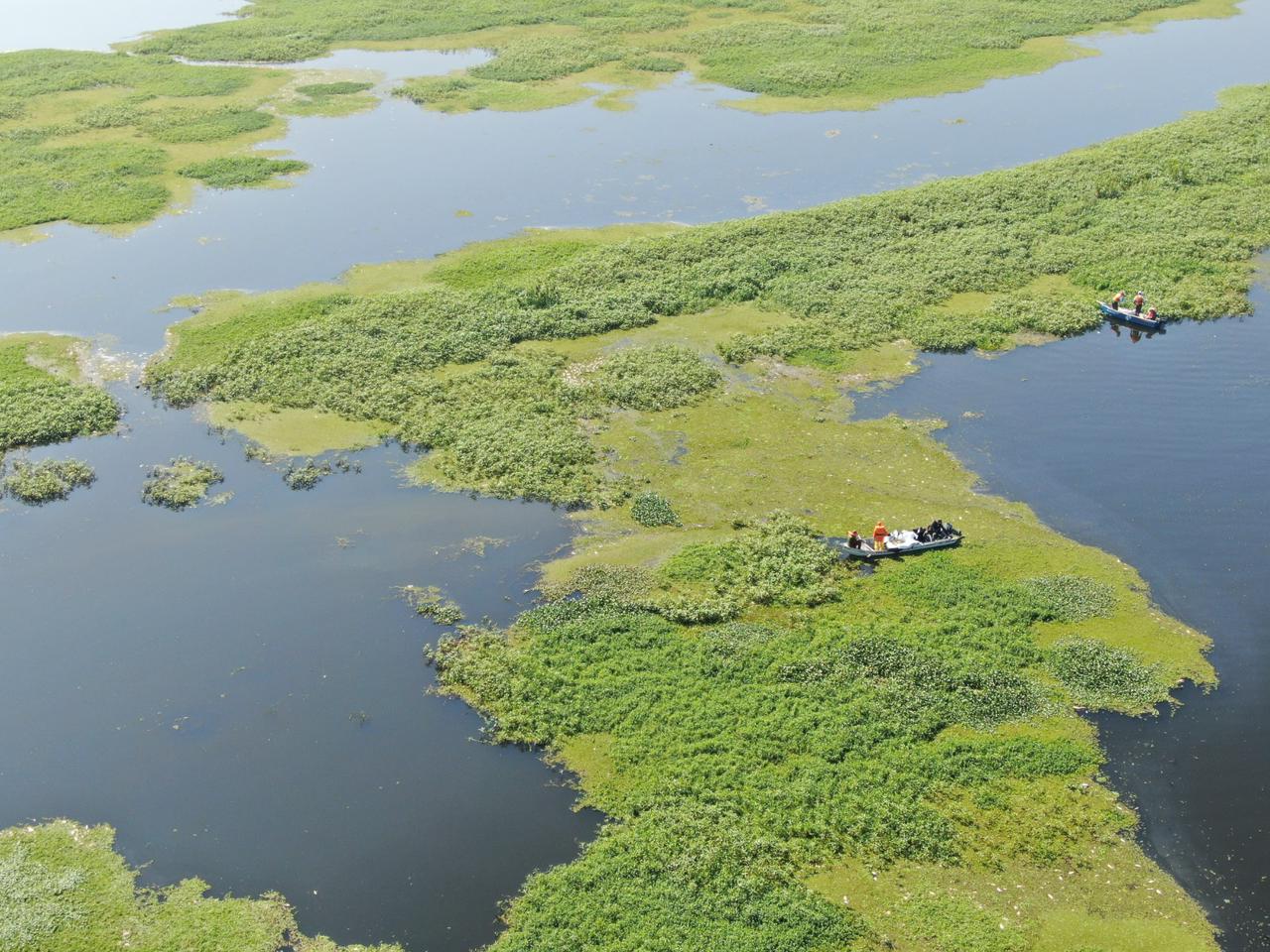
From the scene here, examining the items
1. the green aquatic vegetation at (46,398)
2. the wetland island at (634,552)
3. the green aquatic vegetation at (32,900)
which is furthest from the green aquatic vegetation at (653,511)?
the green aquatic vegetation at (46,398)

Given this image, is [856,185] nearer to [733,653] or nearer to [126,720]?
[733,653]

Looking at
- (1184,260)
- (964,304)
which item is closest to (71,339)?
(964,304)

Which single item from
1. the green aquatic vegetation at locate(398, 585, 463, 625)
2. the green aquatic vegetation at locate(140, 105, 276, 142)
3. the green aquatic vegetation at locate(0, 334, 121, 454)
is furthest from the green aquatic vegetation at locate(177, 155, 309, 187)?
the green aquatic vegetation at locate(398, 585, 463, 625)

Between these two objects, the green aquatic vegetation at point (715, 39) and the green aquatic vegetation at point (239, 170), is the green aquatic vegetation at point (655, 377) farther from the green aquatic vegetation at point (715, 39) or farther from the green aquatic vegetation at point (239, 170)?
the green aquatic vegetation at point (715, 39)

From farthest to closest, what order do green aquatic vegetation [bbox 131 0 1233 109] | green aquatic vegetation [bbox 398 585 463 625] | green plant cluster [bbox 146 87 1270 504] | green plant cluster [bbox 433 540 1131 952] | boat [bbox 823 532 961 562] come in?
green aquatic vegetation [bbox 131 0 1233 109], green plant cluster [bbox 146 87 1270 504], boat [bbox 823 532 961 562], green aquatic vegetation [bbox 398 585 463 625], green plant cluster [bbox 433 540 1131 952]

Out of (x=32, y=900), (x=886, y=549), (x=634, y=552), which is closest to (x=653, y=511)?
(x=634, y=552)

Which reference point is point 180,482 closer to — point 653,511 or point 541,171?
point 653,511

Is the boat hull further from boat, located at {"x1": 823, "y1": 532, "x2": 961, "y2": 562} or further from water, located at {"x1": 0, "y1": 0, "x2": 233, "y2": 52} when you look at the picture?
water, located at {"x1": 0, "y1": 0, "x2": 233, "y2": 52}
